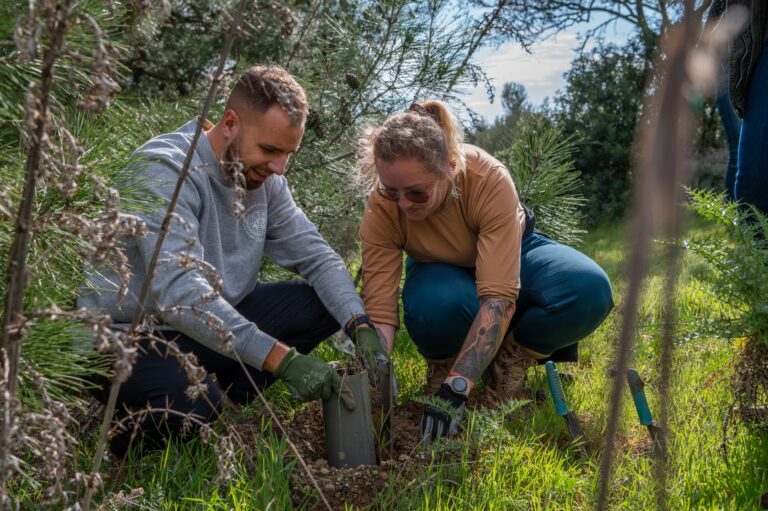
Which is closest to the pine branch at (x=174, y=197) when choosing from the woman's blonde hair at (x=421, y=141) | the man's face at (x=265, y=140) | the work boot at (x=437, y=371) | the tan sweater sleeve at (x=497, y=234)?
the man's face at (x=265, y=140)

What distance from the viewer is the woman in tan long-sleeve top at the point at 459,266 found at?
2.50 meters

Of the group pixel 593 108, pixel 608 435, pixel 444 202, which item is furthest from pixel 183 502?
pixel 593 108

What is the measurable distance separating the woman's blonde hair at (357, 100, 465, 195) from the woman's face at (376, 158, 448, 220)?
20 millimetres

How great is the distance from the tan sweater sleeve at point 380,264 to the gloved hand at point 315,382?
0.60 m

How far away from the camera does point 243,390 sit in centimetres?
269

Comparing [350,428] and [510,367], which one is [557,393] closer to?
[510,367]

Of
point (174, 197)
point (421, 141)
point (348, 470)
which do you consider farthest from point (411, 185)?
point (174, 197)

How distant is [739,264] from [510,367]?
1.08 meters

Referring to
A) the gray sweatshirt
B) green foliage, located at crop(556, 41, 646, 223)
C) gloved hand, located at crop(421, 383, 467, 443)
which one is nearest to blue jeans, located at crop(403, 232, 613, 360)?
the gray sweatshirt

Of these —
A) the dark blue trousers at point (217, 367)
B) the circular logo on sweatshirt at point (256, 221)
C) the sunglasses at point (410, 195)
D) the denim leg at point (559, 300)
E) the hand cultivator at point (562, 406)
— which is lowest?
the dark blue trousers at point (217, 367)

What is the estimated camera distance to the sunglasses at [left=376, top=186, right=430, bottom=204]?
8.32 ft

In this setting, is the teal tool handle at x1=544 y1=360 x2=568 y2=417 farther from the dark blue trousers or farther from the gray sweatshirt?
the dark blue trousers

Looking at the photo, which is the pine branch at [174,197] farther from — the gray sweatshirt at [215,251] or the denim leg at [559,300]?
the denim leg at [559,300]

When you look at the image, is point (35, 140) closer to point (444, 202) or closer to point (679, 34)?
point (679, 34)
